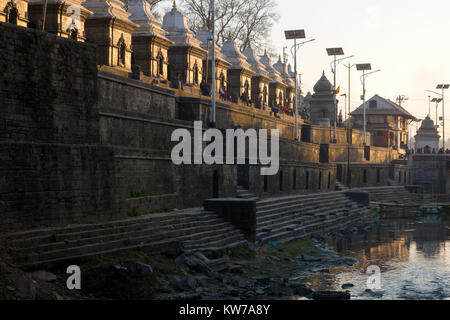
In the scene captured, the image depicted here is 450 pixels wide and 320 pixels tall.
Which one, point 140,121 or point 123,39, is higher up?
point 123,39

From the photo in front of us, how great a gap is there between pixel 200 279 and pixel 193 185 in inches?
333

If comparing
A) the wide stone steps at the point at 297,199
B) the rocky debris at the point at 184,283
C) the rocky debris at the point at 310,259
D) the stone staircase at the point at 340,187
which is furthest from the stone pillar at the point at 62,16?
the stone staircase at the point at 340,187

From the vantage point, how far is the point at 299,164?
1517 inches

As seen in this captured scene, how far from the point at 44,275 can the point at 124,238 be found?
3.32 metres

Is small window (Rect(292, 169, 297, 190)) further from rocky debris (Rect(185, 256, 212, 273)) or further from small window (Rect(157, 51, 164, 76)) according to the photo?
rocky debris (Rect(185, 256, 212, 273))

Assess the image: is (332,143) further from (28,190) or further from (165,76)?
(28,190)

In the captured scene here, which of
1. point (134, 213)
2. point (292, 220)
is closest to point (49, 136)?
point (134, 213)

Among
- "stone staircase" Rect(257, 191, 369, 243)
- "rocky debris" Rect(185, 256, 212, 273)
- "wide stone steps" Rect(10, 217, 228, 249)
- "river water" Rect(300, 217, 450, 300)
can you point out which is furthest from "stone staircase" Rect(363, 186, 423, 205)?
"rocky debris" Rect(185, 256, 212, 273)

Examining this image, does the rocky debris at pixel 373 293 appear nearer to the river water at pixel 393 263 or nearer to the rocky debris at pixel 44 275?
the river water at pixel 393 263

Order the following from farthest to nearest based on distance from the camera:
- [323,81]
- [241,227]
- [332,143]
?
[323,81] → [332,143] → [241,227]

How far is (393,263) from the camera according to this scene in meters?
23.5

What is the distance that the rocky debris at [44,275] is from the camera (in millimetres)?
13523
